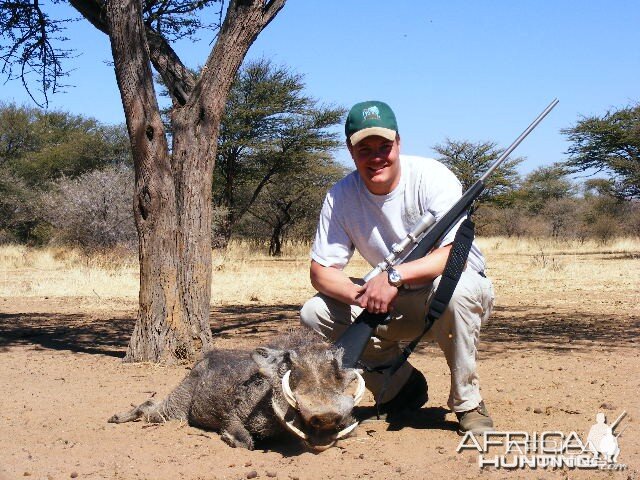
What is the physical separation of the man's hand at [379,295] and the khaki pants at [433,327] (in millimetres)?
274

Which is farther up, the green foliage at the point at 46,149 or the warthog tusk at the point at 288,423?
the green foliage at the point at 46,149

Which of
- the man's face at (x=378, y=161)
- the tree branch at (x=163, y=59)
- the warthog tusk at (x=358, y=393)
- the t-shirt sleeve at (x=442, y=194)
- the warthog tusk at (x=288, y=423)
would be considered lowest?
the warthog tusk at (x=288, y=423)

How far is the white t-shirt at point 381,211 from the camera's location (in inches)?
162

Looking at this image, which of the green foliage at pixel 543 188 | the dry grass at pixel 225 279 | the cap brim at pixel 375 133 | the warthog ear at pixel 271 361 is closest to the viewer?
the warthog ear at pixel 271 361

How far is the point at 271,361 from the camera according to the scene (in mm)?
3828

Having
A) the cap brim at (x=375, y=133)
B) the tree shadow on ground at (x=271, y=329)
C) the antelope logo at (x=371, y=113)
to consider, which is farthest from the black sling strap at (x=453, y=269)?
the tree shadow on ground at (x=271, y=329)

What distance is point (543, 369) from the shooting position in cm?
584

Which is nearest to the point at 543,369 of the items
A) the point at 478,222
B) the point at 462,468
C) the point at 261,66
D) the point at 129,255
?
the point at 462,468

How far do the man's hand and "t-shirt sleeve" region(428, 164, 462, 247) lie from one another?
1.19ft

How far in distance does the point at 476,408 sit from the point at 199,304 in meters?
3.29

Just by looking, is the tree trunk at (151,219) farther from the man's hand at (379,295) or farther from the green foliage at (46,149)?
the green foliage at (46,149)

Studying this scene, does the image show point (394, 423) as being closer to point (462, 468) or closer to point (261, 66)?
point (462, 468)

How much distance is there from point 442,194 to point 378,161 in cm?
38

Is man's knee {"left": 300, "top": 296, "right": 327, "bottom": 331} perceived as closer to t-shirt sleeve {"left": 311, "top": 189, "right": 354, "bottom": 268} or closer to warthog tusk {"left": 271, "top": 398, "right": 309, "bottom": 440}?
t-shirt sleeve {"left": 311, "top": 189, "right": 354, "bottom": 268}
